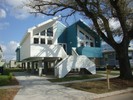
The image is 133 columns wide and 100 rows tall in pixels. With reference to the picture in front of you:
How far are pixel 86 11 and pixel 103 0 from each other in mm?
2900

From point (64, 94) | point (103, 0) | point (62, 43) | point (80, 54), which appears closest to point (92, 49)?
point (80, 54)

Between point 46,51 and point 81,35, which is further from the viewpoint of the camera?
point 81,35

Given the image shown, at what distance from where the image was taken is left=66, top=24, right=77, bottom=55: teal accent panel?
32147 millimetres

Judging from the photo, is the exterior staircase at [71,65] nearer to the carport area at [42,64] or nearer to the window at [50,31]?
the carport area at [42,64]

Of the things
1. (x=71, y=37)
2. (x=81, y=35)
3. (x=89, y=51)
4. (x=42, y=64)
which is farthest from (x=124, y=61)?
(x=42, y=64)

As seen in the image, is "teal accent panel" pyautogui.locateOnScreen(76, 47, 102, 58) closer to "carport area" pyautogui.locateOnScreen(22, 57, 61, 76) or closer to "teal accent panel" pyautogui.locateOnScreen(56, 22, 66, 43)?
"teal accent panel" pyautogui.locateOnScreen(56, 22, 66, 43)

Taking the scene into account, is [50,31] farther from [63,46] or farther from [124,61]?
[124,61]

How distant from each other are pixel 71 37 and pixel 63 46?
1.75m

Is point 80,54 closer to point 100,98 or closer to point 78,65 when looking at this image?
point 78,65

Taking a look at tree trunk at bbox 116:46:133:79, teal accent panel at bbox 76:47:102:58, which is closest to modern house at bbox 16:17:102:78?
teal accent panel at bbox 76:47:102:58

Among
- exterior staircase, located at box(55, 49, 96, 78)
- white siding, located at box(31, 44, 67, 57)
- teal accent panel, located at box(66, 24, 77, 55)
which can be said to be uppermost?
teal accent panel, located at box(66, 24, 77, 55)

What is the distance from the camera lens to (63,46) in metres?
33.8

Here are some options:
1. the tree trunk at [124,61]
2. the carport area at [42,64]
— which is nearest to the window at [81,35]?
the carport area at [42,64]

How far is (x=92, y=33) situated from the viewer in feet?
109
